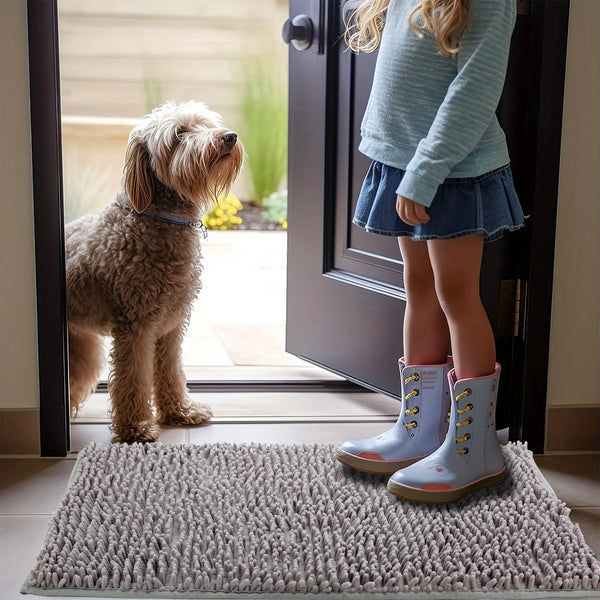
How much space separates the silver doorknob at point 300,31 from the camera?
7.66ft

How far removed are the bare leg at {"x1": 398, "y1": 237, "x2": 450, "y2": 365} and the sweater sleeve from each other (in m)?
0.29

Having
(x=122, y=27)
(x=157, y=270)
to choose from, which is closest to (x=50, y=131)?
(x=157, y=270)

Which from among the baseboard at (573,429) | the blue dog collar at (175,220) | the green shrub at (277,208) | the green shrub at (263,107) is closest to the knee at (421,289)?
the baseboard at (573,429)

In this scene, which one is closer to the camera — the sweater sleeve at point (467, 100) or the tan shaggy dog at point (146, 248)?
the sweater sleeve at point (467, 100)

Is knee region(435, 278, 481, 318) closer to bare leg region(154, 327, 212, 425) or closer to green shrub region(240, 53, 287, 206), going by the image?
bare leg region(154, 327, 212, 425)

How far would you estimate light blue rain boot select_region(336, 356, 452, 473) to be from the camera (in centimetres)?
186

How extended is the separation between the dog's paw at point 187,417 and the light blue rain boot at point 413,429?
474 mm

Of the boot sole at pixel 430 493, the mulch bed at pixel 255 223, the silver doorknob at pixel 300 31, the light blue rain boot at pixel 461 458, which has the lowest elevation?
the boot sole at pixel 430 493

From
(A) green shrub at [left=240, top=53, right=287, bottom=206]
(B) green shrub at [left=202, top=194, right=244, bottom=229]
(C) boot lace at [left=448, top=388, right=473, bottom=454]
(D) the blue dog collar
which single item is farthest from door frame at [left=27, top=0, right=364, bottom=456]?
(A) green shrub at [left=240, top=53, right=287, bottom=206]

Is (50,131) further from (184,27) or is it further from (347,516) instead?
(184,27)

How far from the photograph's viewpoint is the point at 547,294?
2000mm

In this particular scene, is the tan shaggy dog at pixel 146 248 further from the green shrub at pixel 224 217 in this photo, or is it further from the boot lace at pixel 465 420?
the green shrub at pixel 224 217

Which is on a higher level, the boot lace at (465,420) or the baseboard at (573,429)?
the boot lace at (465,420)

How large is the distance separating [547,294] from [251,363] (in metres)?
1.12
